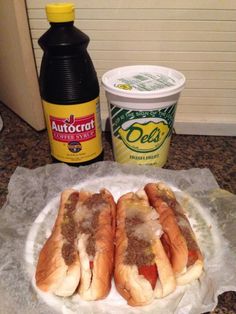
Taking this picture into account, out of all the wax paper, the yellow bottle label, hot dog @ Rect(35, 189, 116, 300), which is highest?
the yellow bottle label

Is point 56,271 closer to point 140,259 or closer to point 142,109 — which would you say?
point 140,259

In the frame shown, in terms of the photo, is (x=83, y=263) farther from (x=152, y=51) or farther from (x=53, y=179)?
(x=152, y=51)

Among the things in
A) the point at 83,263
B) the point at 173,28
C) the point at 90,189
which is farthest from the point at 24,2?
the point at 83,263

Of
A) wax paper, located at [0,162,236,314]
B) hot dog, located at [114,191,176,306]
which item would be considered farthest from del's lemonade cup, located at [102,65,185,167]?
hot dog, located at [114,191,176,306]

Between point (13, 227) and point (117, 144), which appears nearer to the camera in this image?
point (13, 227)

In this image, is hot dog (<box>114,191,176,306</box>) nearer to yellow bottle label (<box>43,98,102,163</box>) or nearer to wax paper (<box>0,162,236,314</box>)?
wax paper (<box>0,162,236,314</box>)

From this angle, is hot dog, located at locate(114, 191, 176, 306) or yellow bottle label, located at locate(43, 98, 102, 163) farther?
yellow bottle label, located at locate(43, 98, 102, 163)

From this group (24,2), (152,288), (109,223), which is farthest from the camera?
(24,2)
